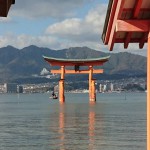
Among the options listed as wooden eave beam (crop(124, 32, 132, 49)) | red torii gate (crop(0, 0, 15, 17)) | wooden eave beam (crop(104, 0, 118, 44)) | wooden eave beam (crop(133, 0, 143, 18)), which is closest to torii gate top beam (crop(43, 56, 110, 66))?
wooden eave beam (crop(124, 32, 132, 49))

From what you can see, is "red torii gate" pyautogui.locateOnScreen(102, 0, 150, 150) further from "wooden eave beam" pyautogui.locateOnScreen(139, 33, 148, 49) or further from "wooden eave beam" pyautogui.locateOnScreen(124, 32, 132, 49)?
"wooden eave beam" pyautogui.locateOnScreen(139, 33, 148, 49)

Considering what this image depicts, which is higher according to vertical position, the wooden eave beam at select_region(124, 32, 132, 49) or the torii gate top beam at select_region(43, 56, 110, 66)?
the torii gate top beam at select_region(43, 56, 110, 66)

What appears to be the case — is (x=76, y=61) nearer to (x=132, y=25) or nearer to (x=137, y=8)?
(x=132, y=25)

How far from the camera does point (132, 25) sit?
870 cm

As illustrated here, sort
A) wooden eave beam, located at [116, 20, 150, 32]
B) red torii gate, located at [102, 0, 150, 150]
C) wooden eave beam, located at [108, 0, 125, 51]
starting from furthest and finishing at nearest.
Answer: wooden eave beam, located at [116, 20, 150, 32]
red torii gate, located at [102, 0, 150, 150]
wooden eave beam, located at [108, 0, 125, 51]

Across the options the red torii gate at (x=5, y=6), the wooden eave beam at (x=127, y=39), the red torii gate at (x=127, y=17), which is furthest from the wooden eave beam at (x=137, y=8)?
the red torii gate at (x=5, y=6)

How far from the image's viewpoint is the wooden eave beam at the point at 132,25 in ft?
28.2

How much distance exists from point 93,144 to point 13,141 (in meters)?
4.75

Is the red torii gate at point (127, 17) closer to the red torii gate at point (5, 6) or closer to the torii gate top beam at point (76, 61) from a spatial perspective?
the red torii gate at point (5, 6)

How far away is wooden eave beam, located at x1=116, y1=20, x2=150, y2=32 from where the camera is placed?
8.61 meters

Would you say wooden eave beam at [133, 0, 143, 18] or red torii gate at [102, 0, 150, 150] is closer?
wooden eave beam at [133, 0, 143, 18]

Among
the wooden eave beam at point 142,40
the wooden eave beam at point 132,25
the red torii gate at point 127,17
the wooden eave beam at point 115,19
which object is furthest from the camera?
the wooden eave beam at point 142,40

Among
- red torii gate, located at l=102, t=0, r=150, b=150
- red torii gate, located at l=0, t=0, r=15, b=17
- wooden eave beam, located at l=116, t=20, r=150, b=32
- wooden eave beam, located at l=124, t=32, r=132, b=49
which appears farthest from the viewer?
wooden eave beam, located at l=124, t=32, r=132, b=49

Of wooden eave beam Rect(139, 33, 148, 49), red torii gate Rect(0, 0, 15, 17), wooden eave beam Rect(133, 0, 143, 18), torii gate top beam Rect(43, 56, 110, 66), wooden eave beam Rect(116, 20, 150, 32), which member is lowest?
wooden eave beam Rect(139, 33, 148, 49)
